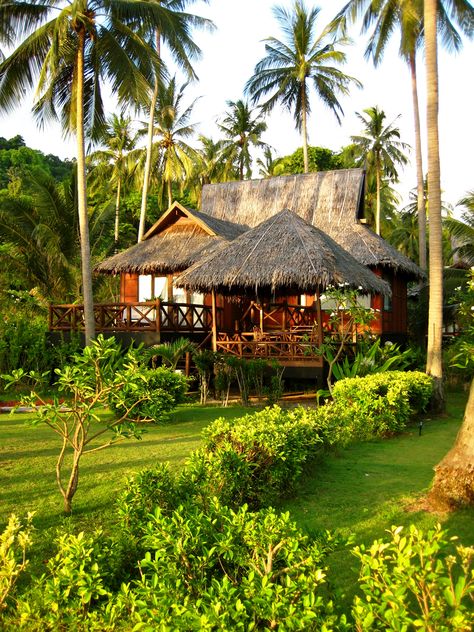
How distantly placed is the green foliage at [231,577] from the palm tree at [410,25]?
48.3 feet

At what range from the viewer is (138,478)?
4211mm

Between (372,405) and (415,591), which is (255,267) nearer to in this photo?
(372,405)

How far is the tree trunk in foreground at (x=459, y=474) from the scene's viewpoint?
489 cm

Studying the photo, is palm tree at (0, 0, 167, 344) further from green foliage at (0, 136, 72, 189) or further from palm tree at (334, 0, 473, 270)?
green foliage at (0, 136, 72, 189)

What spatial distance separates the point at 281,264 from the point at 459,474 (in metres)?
8.34

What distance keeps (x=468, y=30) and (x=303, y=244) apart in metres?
7.05

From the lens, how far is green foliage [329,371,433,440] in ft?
28.0

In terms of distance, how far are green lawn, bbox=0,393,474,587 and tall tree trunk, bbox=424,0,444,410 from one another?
1.84 meters

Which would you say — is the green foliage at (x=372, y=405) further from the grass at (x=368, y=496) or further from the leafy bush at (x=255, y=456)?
the leafy bush at (x=255, y=456)

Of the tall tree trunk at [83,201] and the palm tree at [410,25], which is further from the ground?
the palm tree at [410,25]

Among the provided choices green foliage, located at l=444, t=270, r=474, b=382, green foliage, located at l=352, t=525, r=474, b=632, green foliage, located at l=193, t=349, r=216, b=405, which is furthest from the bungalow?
green foliage, located at l=352, t=525, r=474, b=632

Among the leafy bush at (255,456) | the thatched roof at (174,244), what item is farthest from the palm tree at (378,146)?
the leafy bush at (255,456)

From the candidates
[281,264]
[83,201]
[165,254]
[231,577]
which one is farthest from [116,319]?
[231,577]

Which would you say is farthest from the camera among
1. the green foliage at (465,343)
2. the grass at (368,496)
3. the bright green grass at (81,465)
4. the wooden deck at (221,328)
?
the wooden deck at (221,328)
